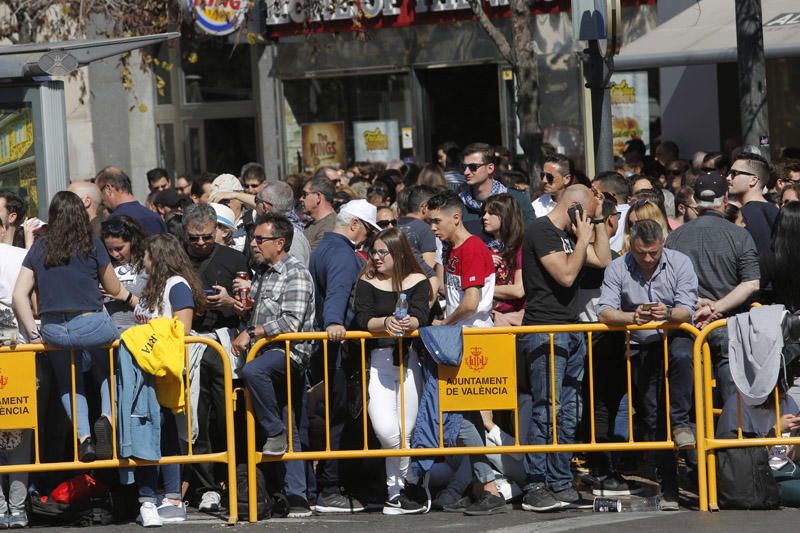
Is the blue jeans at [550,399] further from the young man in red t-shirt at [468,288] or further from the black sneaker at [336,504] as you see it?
the black sneaker at [336,504]

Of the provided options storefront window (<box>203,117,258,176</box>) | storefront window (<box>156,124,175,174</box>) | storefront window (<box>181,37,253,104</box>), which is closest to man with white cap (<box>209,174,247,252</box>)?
storefront window (<box>181,37,253,104</box>)

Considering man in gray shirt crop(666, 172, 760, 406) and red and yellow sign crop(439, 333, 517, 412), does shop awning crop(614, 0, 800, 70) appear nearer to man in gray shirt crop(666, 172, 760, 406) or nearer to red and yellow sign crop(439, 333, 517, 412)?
man in gray shirt crop(666, 172, 760, 406)

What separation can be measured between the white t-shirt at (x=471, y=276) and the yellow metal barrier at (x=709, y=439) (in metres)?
1.41

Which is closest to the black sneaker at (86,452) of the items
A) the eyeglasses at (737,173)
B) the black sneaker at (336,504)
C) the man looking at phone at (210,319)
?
the man looking at phone at (210,319)

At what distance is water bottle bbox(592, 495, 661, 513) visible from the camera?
830 cm

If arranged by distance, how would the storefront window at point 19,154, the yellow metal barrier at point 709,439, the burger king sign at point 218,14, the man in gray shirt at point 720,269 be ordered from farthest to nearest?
the burger king sign at point 218,14 → the storefront window at point 19,154 → the man in gray shirt at point 720,269 → the yellow metal barrier at point 709,439

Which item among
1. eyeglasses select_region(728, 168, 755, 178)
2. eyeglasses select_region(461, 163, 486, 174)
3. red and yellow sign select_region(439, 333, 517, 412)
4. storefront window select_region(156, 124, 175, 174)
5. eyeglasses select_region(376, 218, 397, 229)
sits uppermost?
storefront window select_region(156, 124, 175, 174)

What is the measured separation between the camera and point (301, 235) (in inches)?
392

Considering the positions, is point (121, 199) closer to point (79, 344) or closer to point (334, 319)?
point (79, 344)

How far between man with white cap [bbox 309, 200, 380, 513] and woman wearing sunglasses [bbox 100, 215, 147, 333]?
3.94 ft

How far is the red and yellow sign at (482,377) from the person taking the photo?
841cm

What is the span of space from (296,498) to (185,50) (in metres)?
13.7

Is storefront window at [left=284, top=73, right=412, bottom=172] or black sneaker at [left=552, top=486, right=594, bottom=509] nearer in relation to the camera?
black sneaker at [left=552, top=486, right=594, bottom=509]

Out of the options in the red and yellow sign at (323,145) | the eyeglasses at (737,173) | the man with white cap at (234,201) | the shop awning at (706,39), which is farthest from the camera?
the red and yellow sign at (323,145)
